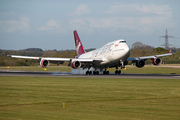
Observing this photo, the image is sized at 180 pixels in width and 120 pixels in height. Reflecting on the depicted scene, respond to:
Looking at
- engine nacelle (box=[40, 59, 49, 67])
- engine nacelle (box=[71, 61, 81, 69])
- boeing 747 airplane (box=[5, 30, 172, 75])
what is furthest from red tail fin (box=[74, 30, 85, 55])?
engine nacelle (box=[71, 61, 81, 69])

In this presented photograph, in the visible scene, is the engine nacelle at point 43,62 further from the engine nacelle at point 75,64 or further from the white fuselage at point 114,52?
the white fuselage at point 114,52

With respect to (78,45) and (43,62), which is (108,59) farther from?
(78,45)

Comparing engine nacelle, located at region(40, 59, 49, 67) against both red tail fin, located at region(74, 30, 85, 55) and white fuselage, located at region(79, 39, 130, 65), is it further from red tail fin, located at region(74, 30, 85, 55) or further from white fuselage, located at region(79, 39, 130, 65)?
red tail fin, located at region(74, 30, 85, 55)

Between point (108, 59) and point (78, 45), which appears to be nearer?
point (108, 59)

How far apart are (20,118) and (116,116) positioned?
15.4 feet

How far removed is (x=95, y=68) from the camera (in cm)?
5803

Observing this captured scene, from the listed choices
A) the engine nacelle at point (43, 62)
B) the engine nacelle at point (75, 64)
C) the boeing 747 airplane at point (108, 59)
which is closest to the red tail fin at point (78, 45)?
the boeing 747 airplane at point (108, 59)

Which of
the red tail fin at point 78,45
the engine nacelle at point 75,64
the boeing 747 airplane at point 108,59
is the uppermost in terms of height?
the red tail fin at point 78,45

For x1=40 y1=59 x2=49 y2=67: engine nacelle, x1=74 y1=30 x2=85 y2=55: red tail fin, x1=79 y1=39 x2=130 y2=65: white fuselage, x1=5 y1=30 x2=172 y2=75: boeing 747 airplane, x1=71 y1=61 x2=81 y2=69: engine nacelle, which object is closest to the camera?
x1=79 y1=39 x2=130 y2=65: white fuselage

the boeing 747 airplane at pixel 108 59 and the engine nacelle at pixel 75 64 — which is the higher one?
the boeing 747 airplane at pixel 108 59

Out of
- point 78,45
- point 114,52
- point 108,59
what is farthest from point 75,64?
point 78,45

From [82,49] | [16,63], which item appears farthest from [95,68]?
[16,63]

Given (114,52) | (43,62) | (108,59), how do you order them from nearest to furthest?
(114,52)
(108,59)
(43,62)

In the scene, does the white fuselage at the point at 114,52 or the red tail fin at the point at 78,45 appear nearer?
the white fuselage at the point at 114,52
